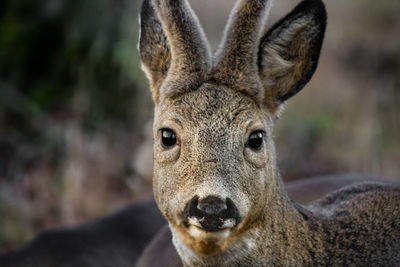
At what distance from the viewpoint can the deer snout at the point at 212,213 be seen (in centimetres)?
370

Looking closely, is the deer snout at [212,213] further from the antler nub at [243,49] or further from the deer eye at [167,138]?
the antler nub at [243,49]

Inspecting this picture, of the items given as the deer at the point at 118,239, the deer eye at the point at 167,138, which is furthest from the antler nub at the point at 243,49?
the deer at the point at 118,239

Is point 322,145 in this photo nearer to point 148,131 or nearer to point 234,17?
point 148,131

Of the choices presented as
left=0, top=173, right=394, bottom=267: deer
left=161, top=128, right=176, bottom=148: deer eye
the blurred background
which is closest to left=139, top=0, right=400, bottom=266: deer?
left=161, top=128, right=176, bottom=148: deer eye

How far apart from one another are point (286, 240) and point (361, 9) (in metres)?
9.35

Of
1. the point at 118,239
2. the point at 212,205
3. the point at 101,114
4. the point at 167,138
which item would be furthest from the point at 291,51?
the point at 101,114

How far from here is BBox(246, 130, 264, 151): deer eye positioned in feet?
13.8

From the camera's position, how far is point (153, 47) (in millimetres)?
4770

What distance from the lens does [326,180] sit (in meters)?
6.65

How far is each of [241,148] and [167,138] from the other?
1.50 ft

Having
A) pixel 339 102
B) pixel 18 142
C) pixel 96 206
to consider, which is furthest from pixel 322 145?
Answer: pixel 18 142

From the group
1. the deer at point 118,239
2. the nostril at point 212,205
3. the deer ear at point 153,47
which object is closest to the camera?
the nostril at point 212,205

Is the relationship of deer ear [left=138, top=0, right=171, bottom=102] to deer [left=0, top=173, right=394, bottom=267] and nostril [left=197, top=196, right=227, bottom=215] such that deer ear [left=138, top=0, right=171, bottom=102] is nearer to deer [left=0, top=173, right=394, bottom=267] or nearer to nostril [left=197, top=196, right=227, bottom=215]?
nostril [left=197, top=196, right=227, bottom=215]

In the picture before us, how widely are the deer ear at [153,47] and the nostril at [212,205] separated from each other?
1.19 meters
